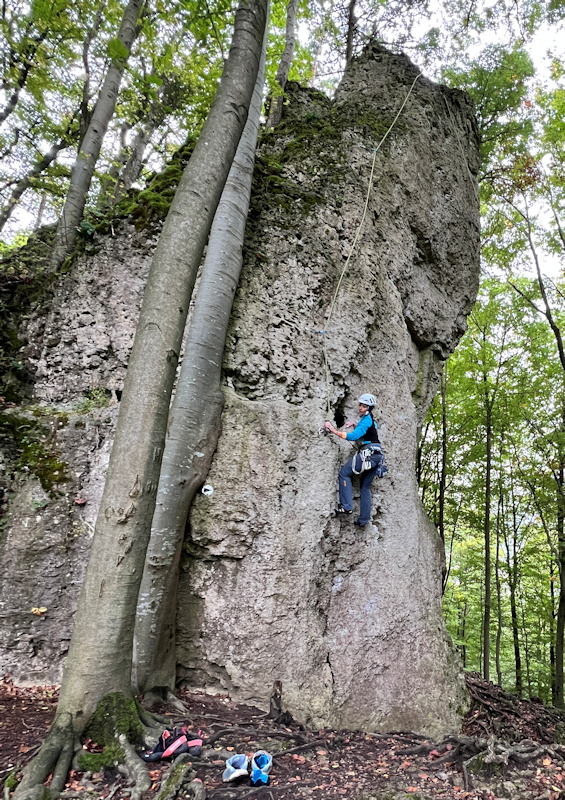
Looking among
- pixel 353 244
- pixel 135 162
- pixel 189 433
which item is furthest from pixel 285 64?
pixel 189 433

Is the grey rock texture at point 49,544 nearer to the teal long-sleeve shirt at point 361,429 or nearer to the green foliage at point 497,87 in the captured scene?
the teal long-sleeve shirt at point 361,429

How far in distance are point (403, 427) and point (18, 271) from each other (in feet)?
19.1

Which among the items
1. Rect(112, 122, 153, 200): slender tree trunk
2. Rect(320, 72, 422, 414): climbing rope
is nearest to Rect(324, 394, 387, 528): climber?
Rect(320, 72, 422, 414): climbing rope

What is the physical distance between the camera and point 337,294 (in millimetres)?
6133

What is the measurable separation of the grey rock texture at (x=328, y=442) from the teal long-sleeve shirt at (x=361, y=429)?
277 mm

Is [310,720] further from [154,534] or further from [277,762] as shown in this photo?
[154,534]

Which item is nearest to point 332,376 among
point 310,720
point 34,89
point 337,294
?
point 337,294

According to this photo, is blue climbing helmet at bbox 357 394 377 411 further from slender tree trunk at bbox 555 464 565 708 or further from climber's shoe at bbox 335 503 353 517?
slender tree trunk at bbox 555 464 565 708

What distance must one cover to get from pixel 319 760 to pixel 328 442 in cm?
302

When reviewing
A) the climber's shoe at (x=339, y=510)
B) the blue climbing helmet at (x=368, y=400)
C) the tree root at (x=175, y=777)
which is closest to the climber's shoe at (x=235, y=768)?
the tree root at (x=175, y=777)

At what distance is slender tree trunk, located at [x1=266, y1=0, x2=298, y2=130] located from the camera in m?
8.84

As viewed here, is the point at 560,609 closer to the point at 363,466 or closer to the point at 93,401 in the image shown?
the point at 363,466

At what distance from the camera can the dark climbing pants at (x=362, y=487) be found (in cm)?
522

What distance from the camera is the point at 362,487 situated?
535 cm
